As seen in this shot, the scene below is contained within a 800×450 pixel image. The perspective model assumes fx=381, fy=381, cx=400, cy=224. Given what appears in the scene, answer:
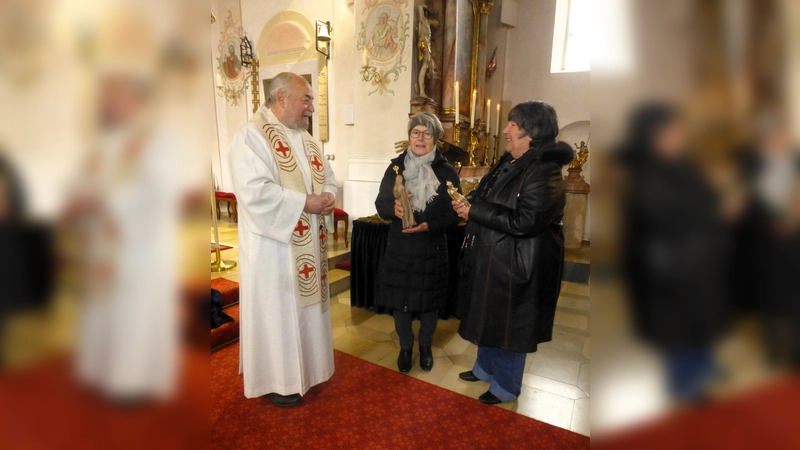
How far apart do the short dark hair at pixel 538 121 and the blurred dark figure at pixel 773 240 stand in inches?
74.1

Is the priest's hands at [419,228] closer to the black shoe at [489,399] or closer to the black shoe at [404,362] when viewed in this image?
the black shoe at [404,362]

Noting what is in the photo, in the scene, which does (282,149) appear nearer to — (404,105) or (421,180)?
(421,180)

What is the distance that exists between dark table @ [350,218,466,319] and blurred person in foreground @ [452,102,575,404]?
1.45 meters

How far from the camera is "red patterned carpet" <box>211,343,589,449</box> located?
2.04 metres

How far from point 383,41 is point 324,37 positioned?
1170mm

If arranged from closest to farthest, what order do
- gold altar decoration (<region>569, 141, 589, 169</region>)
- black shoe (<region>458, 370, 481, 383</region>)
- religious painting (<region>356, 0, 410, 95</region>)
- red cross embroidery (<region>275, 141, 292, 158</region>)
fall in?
red cross embroidery (<region>275, 141, 292, 158</region>), black shoe (<region>458, 370, 481, 383</region>), religious painting (<region>356, 0, 410, 95</region>), gold altar decoration (<region>569, 141, 589, 169</region>)

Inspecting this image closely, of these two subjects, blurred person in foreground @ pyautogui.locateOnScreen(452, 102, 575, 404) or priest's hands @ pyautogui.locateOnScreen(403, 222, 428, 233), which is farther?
priest's hands @ pyautogui.locateOnScreen(403, 222, 428, 233)

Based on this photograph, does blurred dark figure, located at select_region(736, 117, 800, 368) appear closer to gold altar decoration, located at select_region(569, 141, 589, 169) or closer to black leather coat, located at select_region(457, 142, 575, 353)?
black leather coat, located at select_region(457, 142, 575, 353)

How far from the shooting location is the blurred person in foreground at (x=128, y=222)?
0.28 m

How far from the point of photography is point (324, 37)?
5.82m

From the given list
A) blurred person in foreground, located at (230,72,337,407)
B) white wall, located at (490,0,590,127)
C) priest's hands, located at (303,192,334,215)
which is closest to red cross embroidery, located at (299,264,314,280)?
blurred person in foreground, located at (230,72,337,407)

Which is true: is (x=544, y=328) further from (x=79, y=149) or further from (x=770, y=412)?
(x=79, y=149)

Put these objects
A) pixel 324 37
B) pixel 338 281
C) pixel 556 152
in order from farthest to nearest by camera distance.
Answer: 1. pixel 324 37
2. pixel 338 281
3. pixel 556 152

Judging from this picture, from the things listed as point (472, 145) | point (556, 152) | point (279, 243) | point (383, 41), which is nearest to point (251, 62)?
point (383, 41)
